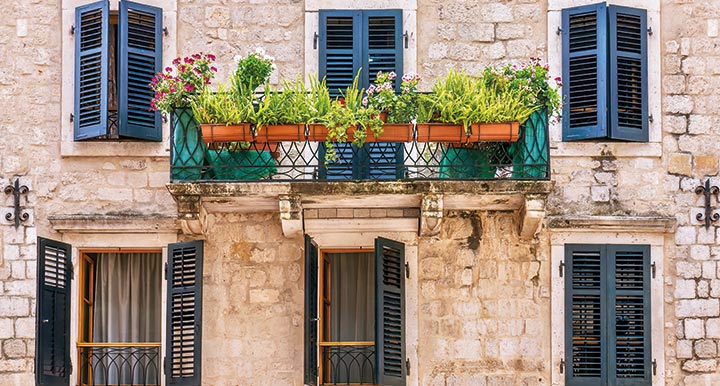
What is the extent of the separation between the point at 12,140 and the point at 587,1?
548 centimetres

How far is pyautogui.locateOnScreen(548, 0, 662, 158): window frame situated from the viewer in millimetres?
17406

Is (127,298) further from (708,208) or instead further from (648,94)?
(708,208)

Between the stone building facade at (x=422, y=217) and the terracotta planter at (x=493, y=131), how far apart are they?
2.18ft

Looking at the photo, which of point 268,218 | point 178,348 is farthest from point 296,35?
point 178,348

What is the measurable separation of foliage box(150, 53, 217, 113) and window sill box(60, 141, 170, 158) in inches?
34.0

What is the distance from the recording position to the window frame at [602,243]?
17.0 m

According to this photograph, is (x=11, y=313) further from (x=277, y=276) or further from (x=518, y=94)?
(x=518, y=94)

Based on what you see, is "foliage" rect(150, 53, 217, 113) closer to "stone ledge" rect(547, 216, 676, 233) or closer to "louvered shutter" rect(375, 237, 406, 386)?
"louvered shutter" rect(375, 237, 406, 386)

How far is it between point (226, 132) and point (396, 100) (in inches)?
58.7

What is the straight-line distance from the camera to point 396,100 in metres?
16.3

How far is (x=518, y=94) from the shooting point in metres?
16.5

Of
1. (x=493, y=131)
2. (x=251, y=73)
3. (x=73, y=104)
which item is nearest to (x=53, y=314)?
(x=73, y=104)

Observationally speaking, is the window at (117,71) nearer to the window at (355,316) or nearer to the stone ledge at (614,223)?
the window at (355,316)

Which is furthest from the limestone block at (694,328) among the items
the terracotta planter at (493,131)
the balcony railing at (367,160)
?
Result: the terracotta planter at (493,131)
